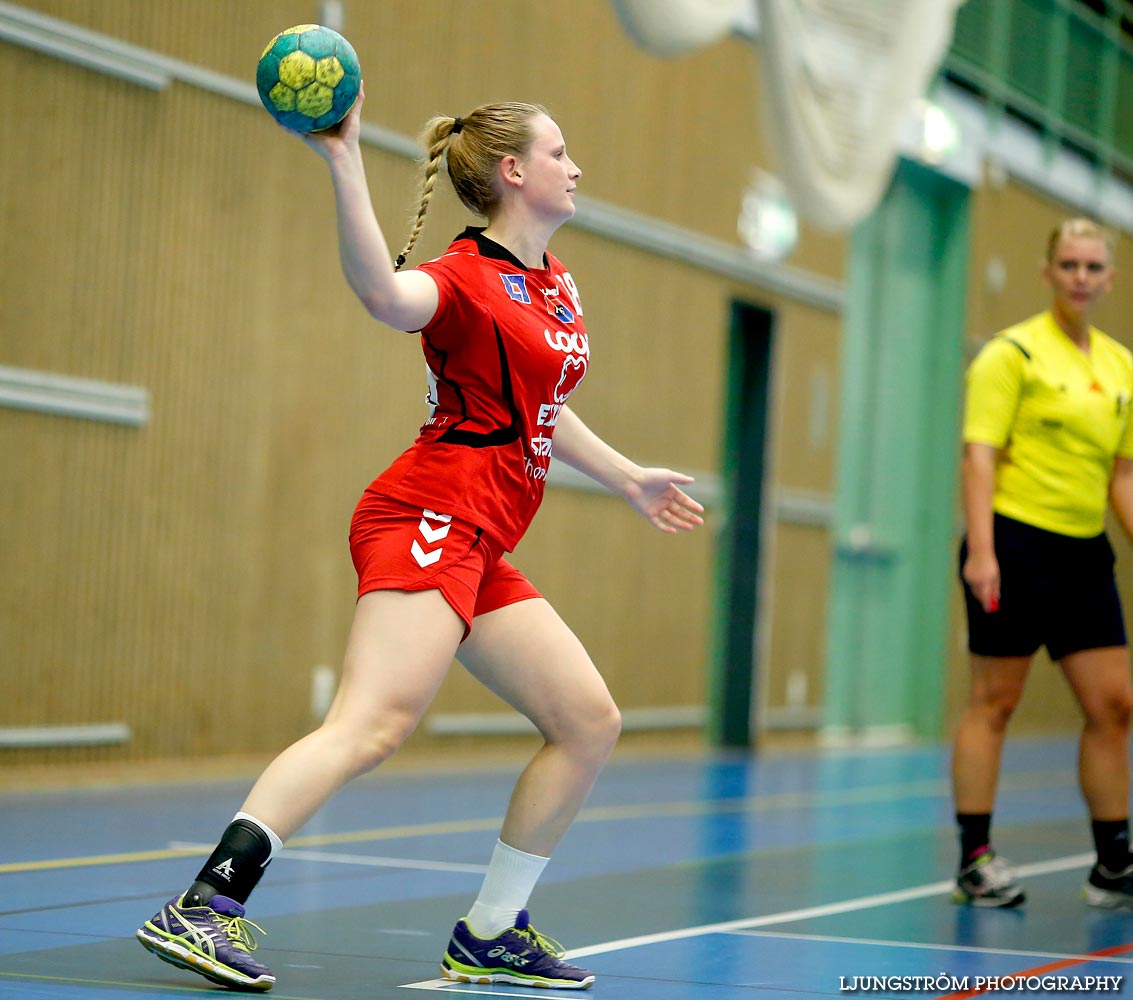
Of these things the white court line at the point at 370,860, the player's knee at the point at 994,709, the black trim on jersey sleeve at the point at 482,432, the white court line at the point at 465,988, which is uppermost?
the black trim on jersey sleeve at the point at 482,432

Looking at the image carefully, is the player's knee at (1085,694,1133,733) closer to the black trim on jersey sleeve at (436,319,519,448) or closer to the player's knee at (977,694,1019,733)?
the player's knee at (977,694,1019,733)

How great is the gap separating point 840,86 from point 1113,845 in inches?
273

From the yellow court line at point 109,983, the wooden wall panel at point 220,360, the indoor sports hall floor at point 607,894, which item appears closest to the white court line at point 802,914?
the indoor sports hall floor at point 607,894

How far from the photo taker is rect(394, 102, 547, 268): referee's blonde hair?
11.0 feet

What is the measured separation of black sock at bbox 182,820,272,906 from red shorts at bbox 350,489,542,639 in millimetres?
460

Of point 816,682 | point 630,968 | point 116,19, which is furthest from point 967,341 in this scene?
point 630,968

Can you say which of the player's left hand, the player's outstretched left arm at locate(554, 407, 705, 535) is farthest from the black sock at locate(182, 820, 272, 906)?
the player's left hand

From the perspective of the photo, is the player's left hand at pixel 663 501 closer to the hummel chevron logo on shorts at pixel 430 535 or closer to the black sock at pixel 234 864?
the hummel chevron logo on shorts at pixel 430 535

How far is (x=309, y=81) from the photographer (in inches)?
110

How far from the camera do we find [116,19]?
A: 7574 mm

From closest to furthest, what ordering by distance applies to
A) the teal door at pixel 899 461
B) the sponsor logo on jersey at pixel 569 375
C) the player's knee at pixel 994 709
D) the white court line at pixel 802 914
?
the sponsor logo on jersey at pixel 569 375 → the white court line at pixel 802 914 → the player's knee at pixel 994 709 → the teal door at pixel 899 461

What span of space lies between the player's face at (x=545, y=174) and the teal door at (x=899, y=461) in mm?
10885

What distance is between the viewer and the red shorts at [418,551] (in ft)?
10.3

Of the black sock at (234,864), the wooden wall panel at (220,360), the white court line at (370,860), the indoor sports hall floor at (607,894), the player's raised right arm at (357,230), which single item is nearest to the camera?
the player's raised right arm at (357,230)
